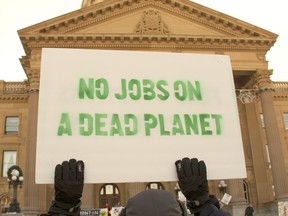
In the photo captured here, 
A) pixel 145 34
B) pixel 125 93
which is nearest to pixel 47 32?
pixel 145 34

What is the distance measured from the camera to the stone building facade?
30.8 meters

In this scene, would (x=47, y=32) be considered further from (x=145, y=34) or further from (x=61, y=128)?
(x=61, y=128)

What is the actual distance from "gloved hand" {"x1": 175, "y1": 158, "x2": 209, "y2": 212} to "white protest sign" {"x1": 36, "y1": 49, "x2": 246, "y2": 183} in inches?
28.9

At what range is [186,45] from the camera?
33031 millimetres

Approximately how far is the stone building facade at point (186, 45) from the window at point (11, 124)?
15.9ft

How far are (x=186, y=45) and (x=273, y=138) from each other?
33.6ft

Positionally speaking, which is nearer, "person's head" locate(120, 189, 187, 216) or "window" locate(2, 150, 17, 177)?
"person's head" locate(120, 189, 187, 216)

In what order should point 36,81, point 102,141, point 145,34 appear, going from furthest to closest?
point 145,34 → point 36,81 → point 102,141

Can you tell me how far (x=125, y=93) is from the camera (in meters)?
4.10

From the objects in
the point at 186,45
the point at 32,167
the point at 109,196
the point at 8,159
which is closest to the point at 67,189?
the point at 32,167

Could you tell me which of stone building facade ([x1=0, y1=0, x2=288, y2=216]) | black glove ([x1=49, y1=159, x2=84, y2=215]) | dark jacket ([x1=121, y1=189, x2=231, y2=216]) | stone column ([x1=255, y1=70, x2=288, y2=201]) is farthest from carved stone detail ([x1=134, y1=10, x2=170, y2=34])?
dark jacket ([x1=121, y1=189, x2=231, y2=216])

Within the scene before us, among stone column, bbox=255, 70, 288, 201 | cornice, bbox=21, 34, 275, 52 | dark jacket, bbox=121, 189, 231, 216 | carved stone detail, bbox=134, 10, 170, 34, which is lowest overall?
dark jacket, bbox=121, 189, 231, 216

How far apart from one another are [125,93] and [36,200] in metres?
25.3

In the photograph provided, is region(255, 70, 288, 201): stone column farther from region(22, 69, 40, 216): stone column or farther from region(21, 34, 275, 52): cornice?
region(22, 69, 40, 216): stone column
